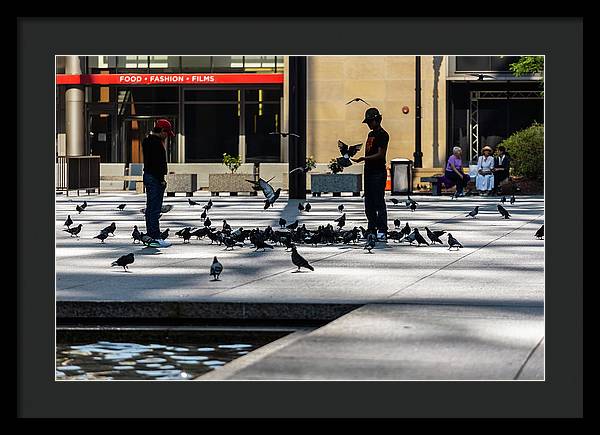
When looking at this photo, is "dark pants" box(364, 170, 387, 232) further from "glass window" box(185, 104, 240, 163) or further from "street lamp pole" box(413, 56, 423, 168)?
"glass window" box(185, 104, 240, 163)

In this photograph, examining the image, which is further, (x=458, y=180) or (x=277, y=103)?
(x=277, y=103)

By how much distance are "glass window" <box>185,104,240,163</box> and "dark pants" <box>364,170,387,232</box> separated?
31.7 metres

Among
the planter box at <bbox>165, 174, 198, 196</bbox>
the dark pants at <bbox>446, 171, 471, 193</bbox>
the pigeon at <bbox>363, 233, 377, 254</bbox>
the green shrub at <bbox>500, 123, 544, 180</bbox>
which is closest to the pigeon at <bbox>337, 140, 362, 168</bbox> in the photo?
the pigeon at <bbox>363, 233, 377, 254</bbox>

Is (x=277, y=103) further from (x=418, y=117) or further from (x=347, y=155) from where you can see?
(x=347, y=155)

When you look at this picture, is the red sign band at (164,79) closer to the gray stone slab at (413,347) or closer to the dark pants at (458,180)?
the dark pants at (458,180)

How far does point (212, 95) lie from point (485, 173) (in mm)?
14815

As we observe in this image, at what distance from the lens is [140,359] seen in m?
9.05

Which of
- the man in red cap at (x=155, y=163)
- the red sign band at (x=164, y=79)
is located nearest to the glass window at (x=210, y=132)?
the red sign band at (x=164, y=79)

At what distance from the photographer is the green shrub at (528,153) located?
38.5 metres

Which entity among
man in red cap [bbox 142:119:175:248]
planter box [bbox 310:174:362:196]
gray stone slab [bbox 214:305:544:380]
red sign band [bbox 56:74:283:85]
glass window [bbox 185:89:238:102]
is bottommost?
gray stone slab [bbox 214:305:544:380]

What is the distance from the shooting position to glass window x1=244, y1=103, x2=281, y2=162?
4909cm

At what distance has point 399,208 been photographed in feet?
98.8

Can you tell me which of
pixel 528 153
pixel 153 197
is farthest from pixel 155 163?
pixel 528 153
